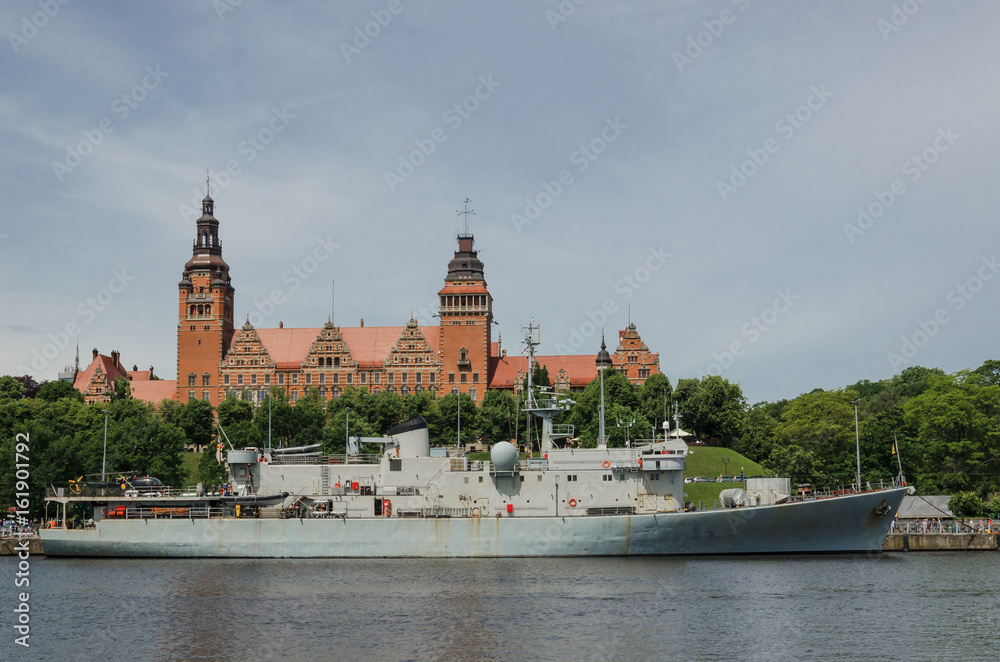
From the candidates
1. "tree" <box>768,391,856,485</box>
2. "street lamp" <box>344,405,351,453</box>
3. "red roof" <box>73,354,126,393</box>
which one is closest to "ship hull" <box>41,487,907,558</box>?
"street lamp" <box>344,405,351,453</box>

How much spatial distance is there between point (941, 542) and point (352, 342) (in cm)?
8927

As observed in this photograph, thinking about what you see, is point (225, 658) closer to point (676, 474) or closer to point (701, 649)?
point (701, 649)

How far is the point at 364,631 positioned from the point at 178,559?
21.9 metres

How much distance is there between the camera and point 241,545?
48.5 m

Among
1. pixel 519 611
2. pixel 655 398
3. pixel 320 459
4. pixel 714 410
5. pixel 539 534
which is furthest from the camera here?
pixel 655 398

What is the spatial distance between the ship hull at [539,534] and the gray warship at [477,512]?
5cm

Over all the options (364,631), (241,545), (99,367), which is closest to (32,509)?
(241,545)

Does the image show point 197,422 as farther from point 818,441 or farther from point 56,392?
point 818,441

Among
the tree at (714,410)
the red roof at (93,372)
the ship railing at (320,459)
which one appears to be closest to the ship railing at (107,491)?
the ship railing at (320,459)

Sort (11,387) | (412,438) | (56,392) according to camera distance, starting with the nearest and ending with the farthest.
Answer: (412,438)
(11,387)
(56,392)

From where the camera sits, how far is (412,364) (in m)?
126

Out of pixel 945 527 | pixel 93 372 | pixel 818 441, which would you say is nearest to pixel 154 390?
pixel 93 372

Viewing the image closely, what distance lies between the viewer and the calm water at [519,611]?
28750 mm

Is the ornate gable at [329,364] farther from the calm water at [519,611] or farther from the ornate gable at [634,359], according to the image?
the calm water at [519,611]
